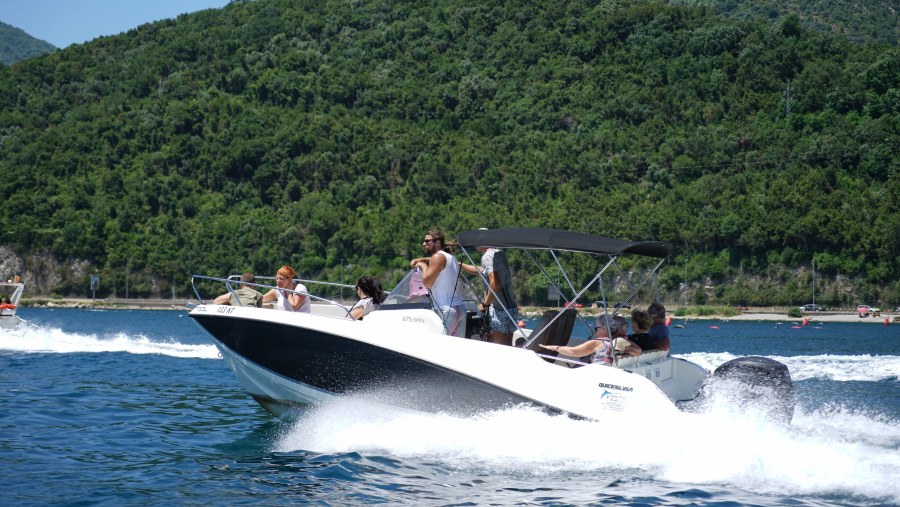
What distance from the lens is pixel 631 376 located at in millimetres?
8328

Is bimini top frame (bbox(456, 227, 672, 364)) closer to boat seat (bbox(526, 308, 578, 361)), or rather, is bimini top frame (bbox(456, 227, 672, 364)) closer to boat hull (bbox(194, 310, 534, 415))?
boat seat (bbox(526, 308, 578, 361))

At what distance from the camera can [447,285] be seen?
30.2 ft

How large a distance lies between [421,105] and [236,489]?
385ft

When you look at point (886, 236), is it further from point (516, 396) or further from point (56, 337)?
point (516, 396)

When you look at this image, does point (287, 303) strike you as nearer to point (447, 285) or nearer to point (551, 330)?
point (447, 285)

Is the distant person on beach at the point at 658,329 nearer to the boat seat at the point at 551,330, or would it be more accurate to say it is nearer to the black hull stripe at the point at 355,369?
the boat seat at the point at 551,330

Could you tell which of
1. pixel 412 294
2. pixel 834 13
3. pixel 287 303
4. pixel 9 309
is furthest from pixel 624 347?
pixel 834 13

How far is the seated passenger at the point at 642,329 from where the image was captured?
9.30 meters

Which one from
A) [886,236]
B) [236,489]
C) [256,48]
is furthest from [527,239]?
[256,48]

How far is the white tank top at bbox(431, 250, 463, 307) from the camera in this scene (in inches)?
361

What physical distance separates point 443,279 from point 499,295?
56 centimetres

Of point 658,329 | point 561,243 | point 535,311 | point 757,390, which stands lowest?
point 535,311

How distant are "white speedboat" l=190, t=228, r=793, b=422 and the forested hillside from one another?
72.6m

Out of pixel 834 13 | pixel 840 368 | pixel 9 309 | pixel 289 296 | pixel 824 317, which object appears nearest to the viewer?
pixel 289 296
